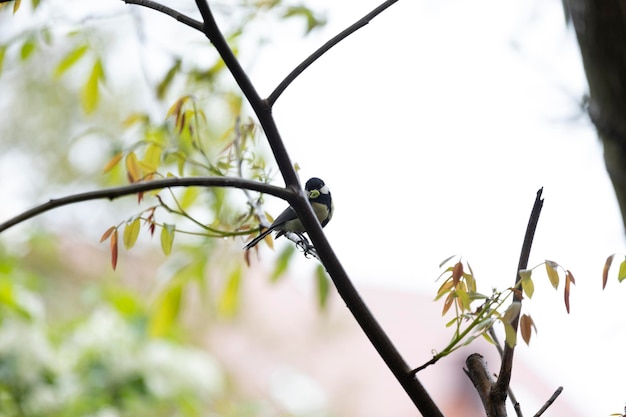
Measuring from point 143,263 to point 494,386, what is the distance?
2063mm

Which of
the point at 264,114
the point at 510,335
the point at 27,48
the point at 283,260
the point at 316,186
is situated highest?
the point at 27,48

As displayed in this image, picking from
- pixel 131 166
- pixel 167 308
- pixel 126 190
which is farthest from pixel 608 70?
pixel 167 308

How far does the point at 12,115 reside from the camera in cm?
210

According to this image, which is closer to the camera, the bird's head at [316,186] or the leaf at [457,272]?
the leaf at [457,272]

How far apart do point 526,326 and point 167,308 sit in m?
0.63

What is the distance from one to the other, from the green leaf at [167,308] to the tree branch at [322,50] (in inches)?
22.9

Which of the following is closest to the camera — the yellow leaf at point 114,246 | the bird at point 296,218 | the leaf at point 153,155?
the yellow leaf at point 114,246

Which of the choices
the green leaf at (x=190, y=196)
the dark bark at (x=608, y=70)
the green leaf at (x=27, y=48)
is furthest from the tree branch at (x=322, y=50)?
the green leaf at (x=27, y=48)

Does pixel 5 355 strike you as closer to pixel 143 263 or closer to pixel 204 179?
pixel 204 179

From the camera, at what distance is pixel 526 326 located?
0.37m

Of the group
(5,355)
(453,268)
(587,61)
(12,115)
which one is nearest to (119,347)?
(5,355)

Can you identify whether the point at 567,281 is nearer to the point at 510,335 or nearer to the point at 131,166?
the point at 510,335

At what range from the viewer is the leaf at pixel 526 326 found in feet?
1.19

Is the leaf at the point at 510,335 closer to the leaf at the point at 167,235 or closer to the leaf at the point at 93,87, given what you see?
the leaf at the point at 167,235
